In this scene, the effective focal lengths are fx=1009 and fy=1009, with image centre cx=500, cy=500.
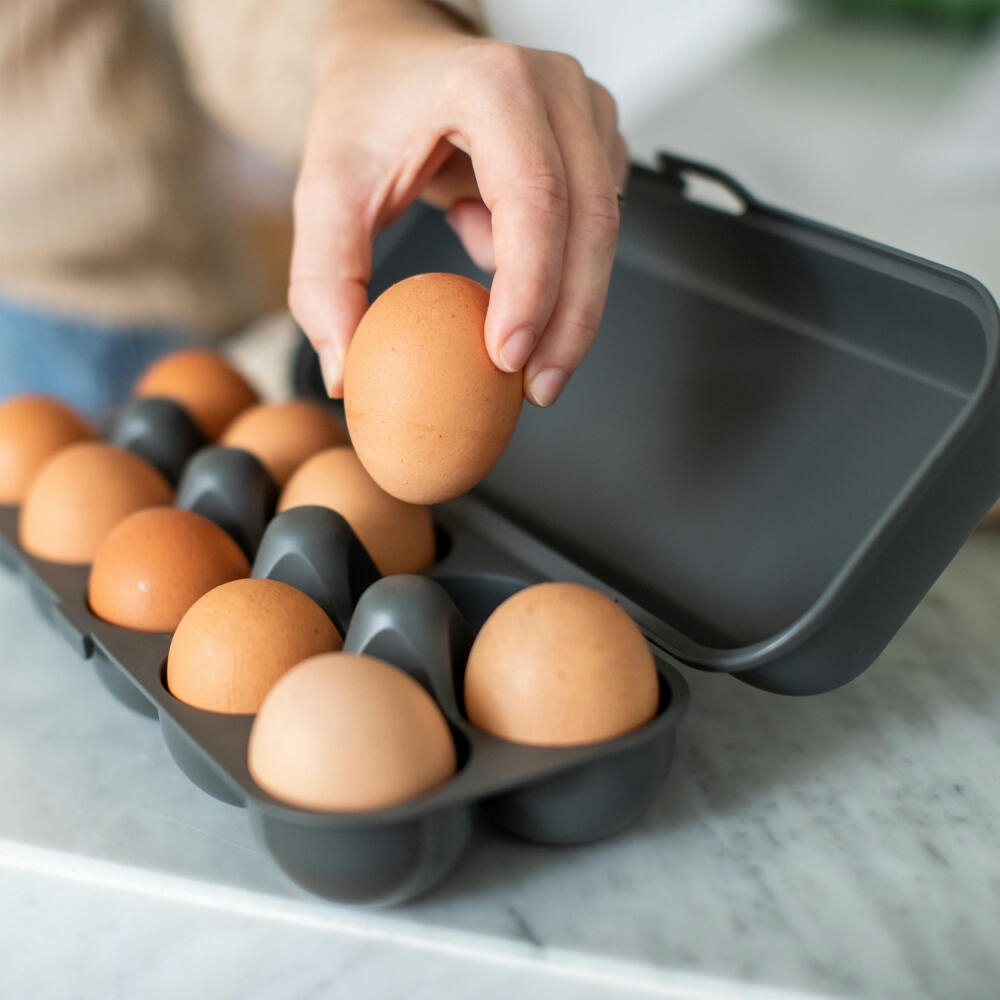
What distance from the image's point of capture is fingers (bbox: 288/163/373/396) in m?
0.74

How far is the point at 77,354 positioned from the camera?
150 cm

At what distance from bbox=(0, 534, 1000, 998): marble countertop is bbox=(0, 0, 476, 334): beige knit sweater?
0.87 metres

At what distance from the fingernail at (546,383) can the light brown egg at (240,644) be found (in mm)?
204

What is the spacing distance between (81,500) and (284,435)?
0.18 meters

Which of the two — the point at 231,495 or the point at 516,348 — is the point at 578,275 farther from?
the point at 231,495

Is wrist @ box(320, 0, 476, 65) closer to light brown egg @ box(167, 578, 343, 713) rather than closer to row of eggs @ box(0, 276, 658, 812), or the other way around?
row of eggs @ box(0, 276, 658, 812)

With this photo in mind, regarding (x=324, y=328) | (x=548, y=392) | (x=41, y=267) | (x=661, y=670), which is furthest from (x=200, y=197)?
(x=661, y=670)

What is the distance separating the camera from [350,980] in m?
0.55

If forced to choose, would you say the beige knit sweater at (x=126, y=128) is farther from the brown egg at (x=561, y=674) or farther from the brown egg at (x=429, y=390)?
the brown egg at (x=561, y=674)

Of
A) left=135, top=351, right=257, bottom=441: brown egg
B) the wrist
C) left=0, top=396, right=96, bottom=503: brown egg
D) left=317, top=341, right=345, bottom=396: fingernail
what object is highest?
Answer: the wrist

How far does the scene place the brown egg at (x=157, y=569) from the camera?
0.71m

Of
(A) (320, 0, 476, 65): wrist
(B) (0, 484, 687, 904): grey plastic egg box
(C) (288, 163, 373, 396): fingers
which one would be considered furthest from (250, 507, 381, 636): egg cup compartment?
(A) (320, 0, 476, 65): wrist

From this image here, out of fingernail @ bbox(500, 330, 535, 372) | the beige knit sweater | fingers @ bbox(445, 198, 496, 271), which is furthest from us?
the beige knit sweater

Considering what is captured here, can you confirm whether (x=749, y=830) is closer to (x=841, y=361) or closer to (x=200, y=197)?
(x=841, y=361)
